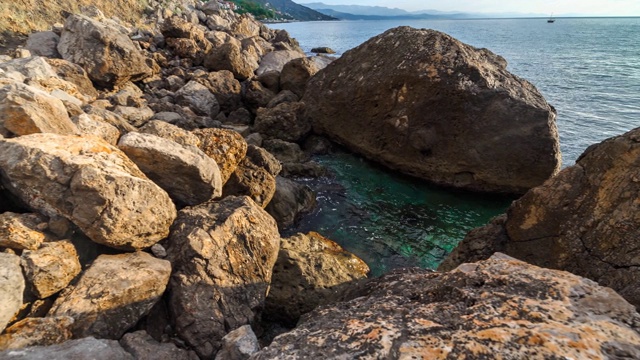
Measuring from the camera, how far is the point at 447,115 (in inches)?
477

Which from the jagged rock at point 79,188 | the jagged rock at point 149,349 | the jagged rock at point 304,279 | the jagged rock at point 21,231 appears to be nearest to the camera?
the jagged rock at point 149,349

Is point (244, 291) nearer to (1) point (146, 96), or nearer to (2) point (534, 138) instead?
(2) point (534, 138)

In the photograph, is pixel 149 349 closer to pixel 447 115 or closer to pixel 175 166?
pixel 175 166

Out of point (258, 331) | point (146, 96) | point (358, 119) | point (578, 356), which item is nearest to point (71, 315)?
point (258, 331)

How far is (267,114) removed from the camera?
14.9m

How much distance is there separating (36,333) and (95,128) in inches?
171

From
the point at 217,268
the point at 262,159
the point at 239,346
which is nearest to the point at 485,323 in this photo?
the point at 239,346

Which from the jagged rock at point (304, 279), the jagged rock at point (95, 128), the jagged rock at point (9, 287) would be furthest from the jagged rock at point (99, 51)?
the jagged rock at point (9, 287)

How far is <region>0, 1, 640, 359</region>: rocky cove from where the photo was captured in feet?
10.3

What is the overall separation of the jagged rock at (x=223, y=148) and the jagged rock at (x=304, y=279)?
240 centimetres

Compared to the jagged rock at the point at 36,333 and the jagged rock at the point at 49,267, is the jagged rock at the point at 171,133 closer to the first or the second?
the jagged rock at the point at 49,267

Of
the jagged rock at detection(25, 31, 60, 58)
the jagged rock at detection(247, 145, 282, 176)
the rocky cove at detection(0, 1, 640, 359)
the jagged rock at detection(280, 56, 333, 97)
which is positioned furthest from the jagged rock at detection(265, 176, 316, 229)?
the jagged rock at detection(25, 31, 60, 58)

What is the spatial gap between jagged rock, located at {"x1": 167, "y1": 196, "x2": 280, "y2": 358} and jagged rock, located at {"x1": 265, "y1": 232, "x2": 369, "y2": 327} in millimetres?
550

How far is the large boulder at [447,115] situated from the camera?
1145cm
